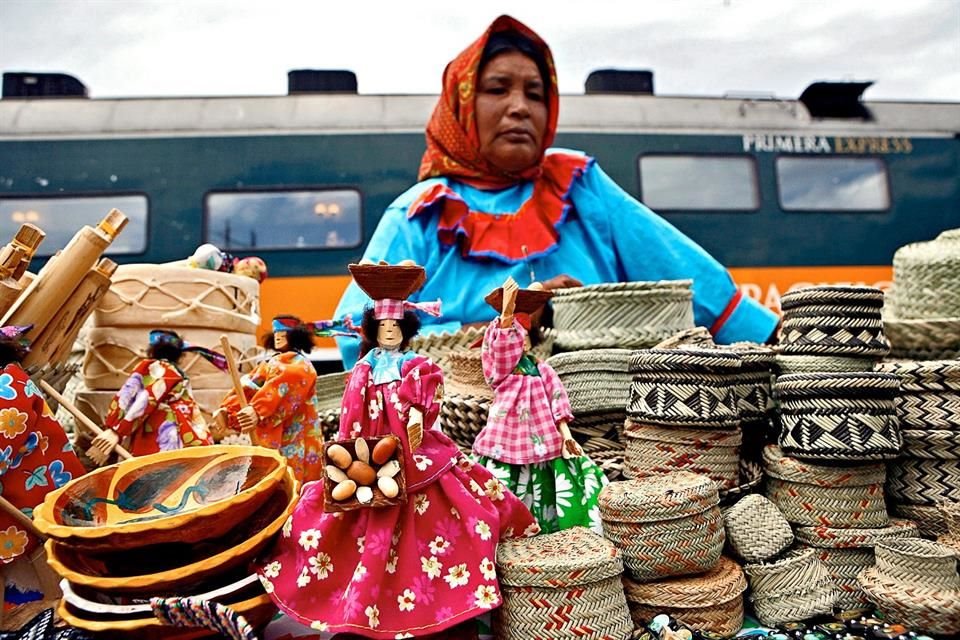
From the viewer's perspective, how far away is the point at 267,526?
186 cm

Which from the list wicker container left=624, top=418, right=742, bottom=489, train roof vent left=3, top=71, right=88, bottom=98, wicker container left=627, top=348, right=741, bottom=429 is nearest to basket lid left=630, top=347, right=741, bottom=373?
wicker container left=627, top=348, right=741, bottom=429

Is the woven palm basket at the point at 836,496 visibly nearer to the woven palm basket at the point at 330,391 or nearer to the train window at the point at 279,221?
the woven palm basket at the point at 330,391

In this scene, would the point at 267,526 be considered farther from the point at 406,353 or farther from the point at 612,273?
the point at 612,273

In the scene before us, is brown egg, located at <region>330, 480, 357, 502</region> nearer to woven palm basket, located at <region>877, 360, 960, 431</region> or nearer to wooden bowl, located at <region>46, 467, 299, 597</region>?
wooden bowl, located at <region>46, 467, 299, 597</region>

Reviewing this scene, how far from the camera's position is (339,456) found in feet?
5.72

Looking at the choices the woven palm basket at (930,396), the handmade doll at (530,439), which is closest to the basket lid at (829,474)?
the woven palm basket at (930,396)

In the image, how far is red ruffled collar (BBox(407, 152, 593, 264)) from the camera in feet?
11.3

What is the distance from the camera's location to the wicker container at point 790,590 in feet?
6.34

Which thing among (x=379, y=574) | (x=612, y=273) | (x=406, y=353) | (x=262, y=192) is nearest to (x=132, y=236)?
(x=262, y=192)

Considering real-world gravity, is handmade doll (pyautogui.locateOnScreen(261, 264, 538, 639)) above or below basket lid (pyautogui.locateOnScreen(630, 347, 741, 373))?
below

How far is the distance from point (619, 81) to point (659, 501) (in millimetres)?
6027

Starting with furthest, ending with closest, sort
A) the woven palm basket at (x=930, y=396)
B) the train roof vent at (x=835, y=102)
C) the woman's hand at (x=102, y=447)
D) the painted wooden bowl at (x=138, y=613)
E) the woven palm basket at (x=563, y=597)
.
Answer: the train roof vent at (x=835, y=102)
the woman's hand at (x=102, y=447)
the woven palm basket at (x=930, y=396)
the woven palm basket at (x=563, y=597)
the painted wooden bowl at (x=138, y=613)

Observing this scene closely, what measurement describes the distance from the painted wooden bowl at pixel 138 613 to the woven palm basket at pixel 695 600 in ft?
3.39

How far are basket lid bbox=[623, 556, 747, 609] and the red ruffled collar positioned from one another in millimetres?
1875
